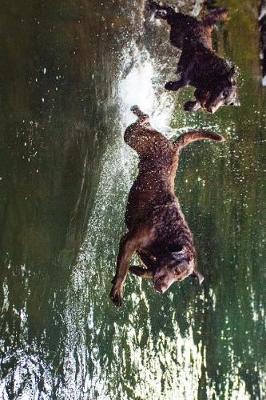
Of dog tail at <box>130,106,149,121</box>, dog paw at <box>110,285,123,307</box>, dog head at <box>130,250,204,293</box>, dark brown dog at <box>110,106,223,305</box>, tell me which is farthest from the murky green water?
dog head at <box>130,250,204,293</box>

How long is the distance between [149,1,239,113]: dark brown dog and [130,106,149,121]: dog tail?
256mm

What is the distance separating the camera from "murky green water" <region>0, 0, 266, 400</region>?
131 inches

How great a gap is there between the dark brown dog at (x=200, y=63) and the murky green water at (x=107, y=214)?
0.41 ft

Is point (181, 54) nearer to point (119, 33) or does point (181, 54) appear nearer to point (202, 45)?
point (202, 45)

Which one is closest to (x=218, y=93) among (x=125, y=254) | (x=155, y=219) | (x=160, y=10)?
(x=160, y=10)

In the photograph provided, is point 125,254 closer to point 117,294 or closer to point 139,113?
point 117,294

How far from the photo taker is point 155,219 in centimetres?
324

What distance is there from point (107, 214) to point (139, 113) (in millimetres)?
748

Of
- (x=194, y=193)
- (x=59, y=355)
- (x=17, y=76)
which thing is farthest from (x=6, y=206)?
(x=194, y=193)

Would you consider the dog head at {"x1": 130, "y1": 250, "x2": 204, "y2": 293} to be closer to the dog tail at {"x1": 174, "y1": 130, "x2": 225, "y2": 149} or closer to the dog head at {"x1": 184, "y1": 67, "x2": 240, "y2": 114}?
the dog tail at {"x1": 174, "y1": 130, "x2": 225, "y2": 149}

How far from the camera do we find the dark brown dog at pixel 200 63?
3491 millimetres

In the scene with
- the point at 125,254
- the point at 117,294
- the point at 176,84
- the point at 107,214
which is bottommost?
the point at 117,294

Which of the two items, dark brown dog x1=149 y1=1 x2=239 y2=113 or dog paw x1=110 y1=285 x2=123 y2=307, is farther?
dark brown dog x1=149 y1=1 x2=239 y2=113

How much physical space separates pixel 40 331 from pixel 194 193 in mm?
1500
